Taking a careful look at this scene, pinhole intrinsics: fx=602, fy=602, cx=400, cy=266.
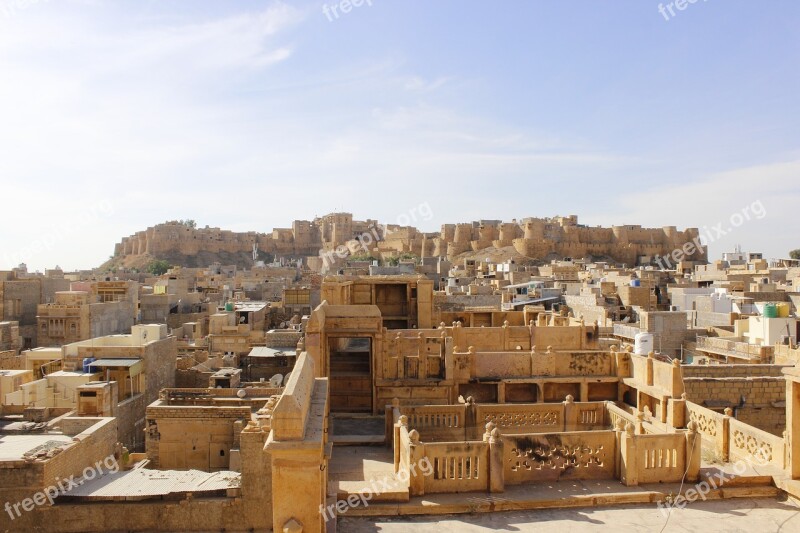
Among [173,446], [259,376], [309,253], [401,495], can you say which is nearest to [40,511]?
Result: [173,446]

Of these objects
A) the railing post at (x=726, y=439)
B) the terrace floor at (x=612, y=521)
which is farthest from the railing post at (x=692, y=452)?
the railing post at (x=726, y=439)

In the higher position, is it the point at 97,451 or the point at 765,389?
the point at 765,389

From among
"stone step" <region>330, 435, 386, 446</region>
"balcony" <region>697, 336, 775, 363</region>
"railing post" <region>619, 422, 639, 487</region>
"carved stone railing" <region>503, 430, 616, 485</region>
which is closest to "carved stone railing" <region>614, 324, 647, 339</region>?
"balcony" <region>697, 336, 775, 363</region>

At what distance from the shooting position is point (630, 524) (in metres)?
7.95

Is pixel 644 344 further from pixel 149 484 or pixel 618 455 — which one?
pixel 149 484

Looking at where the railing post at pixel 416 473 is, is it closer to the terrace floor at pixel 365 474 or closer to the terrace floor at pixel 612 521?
the terrace floor at pixel 365 474

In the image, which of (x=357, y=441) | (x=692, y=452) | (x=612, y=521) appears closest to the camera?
(x=612, y=521)

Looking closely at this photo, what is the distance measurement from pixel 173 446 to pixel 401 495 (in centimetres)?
822

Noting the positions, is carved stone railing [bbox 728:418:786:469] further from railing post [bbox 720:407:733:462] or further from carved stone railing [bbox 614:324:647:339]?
carved stone railing [bbox 614:324:647:339]

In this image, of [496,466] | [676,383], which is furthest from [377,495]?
[676,383]

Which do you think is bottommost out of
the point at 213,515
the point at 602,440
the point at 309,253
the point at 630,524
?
the point at 213,515

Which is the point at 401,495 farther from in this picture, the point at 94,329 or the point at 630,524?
the point at 94,329

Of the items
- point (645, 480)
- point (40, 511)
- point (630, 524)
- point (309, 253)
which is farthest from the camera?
point (309, 253)

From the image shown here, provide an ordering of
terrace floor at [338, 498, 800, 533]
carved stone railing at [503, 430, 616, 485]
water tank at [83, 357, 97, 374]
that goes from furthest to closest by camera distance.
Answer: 1. water tank at [83, 357, 97, 374]
2. carved stone railing at [503, 430, 616, 485]
3. terrace floor at [338, 498, 800, 533]
